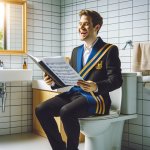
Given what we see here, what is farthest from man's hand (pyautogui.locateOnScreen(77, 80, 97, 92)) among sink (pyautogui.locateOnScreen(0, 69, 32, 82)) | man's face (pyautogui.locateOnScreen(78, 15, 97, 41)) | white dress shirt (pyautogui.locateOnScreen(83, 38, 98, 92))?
sink (pyautogui.locateOnScreen(0, 69, 32, 82))

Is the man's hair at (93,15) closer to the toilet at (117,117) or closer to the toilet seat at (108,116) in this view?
the toilet at (117,117)

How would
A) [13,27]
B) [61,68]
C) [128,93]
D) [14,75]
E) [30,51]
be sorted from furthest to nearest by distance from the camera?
[30,51], [13,27], [14,75], [128,93], [61,68]

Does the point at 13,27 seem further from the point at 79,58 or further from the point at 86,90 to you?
the point at 86,90

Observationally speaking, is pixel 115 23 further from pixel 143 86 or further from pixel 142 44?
pixel 143 86

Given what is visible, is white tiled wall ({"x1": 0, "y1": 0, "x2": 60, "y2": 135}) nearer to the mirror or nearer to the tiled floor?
the mirror

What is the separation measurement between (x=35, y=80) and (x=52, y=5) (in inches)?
38.3

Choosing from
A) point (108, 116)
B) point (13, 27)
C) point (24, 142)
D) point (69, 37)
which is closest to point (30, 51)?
point (13, 27)

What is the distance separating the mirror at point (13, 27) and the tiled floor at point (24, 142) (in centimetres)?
92

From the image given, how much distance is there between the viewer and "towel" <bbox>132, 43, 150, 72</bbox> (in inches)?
97.4

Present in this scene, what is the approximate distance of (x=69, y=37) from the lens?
348 centimetres

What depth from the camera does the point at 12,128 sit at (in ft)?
10.7

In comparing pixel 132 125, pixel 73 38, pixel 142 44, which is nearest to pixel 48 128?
pixel 132 125

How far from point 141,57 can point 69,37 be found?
120 cm

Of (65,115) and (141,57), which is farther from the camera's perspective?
(141,57)
